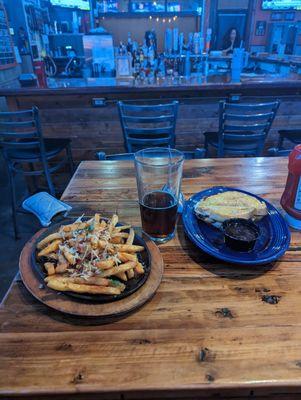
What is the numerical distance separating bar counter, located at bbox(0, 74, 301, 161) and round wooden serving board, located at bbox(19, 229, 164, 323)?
2.48 metres

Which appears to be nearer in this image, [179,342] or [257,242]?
[179,342]

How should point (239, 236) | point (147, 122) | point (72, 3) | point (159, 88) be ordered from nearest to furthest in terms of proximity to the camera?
point (239, 236) < point (147, 122) < point (159, 88) < point (72, 3)

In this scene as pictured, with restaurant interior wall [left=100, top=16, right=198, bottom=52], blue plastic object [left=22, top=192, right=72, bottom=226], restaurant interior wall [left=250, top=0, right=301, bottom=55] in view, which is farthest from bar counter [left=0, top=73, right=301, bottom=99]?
restaurant interior wall [left=250, top=0, right=301, bottom=55]

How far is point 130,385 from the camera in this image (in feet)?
1.88

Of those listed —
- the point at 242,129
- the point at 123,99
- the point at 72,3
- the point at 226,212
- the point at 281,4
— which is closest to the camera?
the point at 226,212

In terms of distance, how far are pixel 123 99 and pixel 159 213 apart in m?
2.43

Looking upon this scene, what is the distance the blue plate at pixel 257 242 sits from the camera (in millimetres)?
869

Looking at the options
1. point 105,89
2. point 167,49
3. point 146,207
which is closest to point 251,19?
point 167,49

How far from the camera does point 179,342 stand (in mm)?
660

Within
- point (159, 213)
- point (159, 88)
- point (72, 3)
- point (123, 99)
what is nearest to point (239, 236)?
point (159, 213)

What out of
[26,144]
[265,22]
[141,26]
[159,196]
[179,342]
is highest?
[265,22]

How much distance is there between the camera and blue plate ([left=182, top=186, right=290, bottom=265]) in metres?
0.87

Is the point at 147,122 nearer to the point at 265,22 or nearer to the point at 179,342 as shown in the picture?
the point at 179,342

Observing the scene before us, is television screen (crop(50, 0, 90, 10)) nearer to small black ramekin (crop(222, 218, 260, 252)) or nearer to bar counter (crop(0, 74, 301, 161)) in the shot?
bar counter (crop(0, 74, 301, 161))
